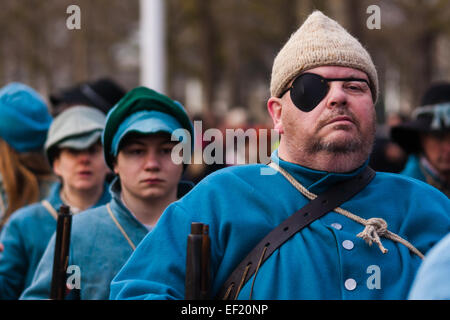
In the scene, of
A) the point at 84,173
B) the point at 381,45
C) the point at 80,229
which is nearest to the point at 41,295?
the point at 80,229

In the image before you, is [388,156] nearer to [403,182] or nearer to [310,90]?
[403,182]

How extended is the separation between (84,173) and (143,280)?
2112mm

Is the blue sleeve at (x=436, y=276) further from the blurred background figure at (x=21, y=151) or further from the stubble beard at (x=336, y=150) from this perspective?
the blurred background figure at (x=21, y=151)

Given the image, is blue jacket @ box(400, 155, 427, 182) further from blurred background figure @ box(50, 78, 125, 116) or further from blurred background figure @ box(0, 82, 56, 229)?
blurred background figure @ box(0, 82, 56, 229)

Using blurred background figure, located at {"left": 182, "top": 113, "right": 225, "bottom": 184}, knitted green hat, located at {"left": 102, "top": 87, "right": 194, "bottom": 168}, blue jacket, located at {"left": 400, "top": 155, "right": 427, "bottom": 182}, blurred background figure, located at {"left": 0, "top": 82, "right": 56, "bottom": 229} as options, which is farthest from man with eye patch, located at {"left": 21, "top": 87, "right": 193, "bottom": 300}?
blue jacket, located at {"left": 400, "top": 155, "right": 427, "bottom": 182}

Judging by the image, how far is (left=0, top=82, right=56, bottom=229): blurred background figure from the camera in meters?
5.52

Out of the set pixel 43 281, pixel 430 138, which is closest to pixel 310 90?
pixel 43 281

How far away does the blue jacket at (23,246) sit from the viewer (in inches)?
176

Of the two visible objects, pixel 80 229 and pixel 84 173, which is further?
pixel 84 173

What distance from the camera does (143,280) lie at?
2773mm

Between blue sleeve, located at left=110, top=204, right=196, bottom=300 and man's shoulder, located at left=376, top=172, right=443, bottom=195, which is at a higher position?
man's shoulder, located at left=376, top=172, right=443, bottom=195

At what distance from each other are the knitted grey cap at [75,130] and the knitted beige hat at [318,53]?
1911mm
